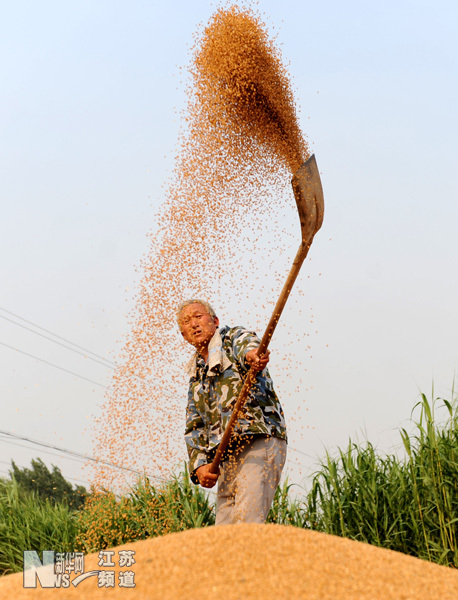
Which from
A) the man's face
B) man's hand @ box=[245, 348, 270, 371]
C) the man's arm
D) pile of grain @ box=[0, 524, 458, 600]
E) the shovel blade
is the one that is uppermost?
the shovel blade

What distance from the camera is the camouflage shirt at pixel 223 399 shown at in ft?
10.8

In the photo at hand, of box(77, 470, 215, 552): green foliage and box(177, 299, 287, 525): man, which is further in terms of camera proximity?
box(77, 470, 215, 552): green foliage

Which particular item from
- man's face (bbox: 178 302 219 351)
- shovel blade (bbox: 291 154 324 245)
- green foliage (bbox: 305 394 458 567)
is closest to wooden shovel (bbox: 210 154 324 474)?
shovel blade (bbox: 291 154 324 245)

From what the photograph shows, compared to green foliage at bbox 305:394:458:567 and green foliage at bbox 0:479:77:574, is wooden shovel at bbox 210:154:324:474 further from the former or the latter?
green foliage at bbox 0:479:77:574

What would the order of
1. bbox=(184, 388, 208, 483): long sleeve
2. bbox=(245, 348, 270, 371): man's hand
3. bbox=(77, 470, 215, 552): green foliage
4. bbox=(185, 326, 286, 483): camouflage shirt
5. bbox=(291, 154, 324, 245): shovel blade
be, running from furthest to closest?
bbox=(77, 470, 215, 552): green foliage, bbox=(184, 388, 208, 483): long sleeve, bbox=(291, 154, 324, 245): shovel blade, bbox=(185, 326, 286, 483): camouflage shirt, bbox=(245, 348, 270, 371): man's hand

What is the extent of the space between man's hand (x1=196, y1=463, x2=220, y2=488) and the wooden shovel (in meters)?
0.02

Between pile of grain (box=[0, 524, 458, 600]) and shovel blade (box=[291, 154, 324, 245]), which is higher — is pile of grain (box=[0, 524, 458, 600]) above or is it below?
below

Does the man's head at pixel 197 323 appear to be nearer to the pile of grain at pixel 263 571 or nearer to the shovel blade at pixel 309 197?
the shovel blade at pixel 309 197

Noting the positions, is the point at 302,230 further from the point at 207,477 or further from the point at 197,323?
the point at 207,477

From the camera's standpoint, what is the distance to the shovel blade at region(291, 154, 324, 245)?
3.41 metres

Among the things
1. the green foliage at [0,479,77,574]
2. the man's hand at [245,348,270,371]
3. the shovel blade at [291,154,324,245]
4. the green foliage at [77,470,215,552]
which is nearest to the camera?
the man's hand at [245,348,270,371]

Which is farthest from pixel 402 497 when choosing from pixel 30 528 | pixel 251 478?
pixel 30 528

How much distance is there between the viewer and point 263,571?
2.35m

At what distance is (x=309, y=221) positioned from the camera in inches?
134
